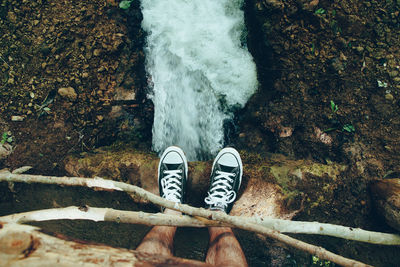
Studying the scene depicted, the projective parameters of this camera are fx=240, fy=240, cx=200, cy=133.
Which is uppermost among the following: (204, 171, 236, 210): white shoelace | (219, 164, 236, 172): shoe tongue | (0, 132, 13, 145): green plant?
(0, 132, 13, 145): green plant

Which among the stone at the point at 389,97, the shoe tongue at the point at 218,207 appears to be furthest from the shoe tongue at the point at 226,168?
the stone at the point at 389,97

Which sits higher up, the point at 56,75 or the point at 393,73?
the point at 393,73

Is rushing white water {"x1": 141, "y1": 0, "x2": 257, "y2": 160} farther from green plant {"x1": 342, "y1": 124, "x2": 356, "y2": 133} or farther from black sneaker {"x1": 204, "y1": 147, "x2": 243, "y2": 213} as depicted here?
green plant {"x1": 342, "y1": 124, "x2": 356, "y2": 133}

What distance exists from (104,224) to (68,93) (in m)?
1.57

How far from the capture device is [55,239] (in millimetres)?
1547

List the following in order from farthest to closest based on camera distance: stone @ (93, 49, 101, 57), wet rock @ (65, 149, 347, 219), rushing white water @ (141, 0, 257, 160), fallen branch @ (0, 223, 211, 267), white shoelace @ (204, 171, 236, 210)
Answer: rushing white water @ (141, 0, 257, 160) → stone @ (93, 49, 101, 57) → white shoelace @ (204, 171, 236, 210) → wet rock @ (65, 149, 347, 219) → fallen branch @ (0, 223, 211, 267)

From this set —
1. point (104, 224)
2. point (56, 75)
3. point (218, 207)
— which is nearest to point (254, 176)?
point (218, 207)

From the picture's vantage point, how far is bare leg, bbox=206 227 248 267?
6.82ft

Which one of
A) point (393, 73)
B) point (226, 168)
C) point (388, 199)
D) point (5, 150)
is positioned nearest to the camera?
point (388, 199)

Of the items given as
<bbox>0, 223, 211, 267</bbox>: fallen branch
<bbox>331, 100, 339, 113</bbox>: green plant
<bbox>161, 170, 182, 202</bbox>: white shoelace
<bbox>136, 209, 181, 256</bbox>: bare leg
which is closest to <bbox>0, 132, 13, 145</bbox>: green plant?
<bbox>0, 223, 211, 267</bbox>: fallen branch

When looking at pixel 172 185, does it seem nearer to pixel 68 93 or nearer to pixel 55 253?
pixel 55 253

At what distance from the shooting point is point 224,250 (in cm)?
220

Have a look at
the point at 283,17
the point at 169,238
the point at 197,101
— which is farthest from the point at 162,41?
the point at 169,238

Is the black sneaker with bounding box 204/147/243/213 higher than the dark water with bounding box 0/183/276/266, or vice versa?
the black sneaker with bounding box 204/147/243/213
